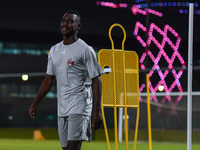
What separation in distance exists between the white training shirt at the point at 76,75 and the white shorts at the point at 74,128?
0.05m

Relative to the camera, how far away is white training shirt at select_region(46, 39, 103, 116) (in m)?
4.02

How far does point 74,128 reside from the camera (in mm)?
4035

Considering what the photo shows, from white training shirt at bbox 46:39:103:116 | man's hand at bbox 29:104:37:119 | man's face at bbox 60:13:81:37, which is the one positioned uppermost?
man's face at bbox 60:13:81:37

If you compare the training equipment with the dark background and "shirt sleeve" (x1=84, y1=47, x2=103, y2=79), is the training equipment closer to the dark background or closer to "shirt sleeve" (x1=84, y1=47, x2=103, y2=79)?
"shirt sleeve" (x1=84, y1=47, x2=103, y2=79)

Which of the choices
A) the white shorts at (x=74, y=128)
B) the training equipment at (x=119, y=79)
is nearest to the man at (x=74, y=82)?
the white shorts at (x=74, y=128)

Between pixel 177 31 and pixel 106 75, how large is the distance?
23636 millimetres

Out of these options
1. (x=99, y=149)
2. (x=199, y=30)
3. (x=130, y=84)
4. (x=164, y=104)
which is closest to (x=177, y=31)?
(x=199, y=30)

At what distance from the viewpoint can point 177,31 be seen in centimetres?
2922

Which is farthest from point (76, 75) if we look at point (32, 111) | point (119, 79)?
point (119, 79)

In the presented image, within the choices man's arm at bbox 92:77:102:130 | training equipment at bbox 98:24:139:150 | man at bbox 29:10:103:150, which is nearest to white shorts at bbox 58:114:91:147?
man at bbox 29:10:103:150

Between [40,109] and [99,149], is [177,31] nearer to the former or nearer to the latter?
[40,109]

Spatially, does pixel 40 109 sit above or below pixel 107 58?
below

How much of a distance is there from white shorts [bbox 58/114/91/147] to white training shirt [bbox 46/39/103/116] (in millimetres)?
47

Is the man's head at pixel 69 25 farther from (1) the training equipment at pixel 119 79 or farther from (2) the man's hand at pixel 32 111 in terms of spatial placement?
(1) the training equipment at pixel 119 79
